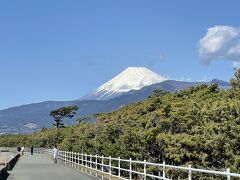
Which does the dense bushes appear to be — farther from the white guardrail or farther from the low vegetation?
the white guardrail

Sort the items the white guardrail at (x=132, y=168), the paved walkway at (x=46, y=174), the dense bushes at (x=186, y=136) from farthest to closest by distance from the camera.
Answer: the paved walkway at (x=46, y=174)
the dense bushes at (x=186, y=136)
the white guardrail at (x=132, y=168)

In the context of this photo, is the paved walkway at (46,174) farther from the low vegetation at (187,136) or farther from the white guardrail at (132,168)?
the low vegetation at (187,136)

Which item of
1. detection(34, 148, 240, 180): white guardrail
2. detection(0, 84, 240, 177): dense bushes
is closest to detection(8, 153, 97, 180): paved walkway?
detection(34, 148, 240, 180): white guardrail

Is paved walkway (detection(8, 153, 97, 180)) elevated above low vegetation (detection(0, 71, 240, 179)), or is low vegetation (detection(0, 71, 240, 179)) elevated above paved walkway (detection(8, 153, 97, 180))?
low vegetation (detection(0, 71, 240, 179))

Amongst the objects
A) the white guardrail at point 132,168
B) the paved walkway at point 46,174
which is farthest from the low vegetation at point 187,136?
the paved walkway at point 46,174

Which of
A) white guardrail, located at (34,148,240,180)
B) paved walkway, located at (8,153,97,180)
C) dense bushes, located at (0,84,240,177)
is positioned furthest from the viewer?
paved walkway, located at (8,153,97,180)

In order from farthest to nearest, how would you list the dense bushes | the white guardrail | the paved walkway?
the paved walkway
the dense bushes
the white guardrail

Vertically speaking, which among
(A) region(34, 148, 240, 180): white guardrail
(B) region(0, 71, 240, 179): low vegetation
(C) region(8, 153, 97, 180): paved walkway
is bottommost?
(C) region(8, 153, 97, 180): paved walkway

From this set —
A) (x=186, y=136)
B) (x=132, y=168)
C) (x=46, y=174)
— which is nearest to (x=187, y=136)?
(x=186, y=136)

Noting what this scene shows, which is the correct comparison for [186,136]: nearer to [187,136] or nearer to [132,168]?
[187,136]

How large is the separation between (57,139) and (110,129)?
209 feet

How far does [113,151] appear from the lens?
41719 millimetres

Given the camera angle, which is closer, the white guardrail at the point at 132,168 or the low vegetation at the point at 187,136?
the white guardrail at the point at 132,168

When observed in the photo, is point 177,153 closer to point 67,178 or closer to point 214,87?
point 67,178
